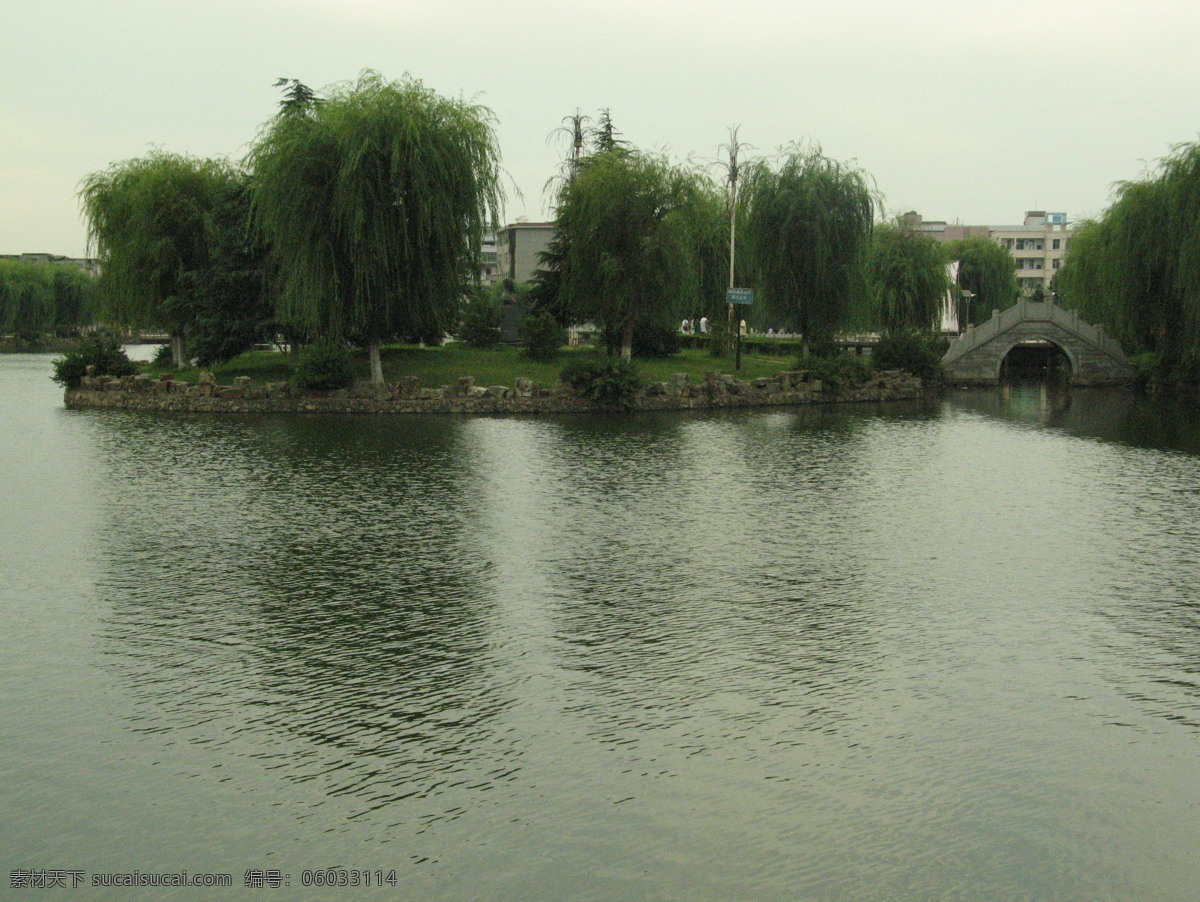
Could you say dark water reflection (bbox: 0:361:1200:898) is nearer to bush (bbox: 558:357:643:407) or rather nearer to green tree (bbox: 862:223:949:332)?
bush (bbox: 558:357:643:407)

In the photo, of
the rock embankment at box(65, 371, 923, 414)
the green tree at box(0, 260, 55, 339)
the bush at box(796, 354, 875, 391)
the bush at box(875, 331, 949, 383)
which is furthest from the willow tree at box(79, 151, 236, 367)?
the green tree at box(0, 260, 55, 339)

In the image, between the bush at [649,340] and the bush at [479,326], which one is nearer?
the bush at [649,340]

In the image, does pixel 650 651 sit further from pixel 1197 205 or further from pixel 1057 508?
pixel 1197 205

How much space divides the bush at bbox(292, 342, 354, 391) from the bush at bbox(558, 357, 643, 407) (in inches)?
278

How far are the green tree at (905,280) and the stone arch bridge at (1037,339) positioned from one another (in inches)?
313

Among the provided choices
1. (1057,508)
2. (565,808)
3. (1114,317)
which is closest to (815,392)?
(1114,317)

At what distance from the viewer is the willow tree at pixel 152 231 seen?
4416 cm

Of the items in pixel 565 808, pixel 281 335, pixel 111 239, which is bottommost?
pixel 565 808

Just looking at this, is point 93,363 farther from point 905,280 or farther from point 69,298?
point 69,298

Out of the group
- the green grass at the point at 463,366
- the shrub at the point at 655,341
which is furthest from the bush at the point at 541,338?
the shrub at the point at 655,341

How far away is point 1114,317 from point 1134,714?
4846cm

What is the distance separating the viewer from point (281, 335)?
43938mm

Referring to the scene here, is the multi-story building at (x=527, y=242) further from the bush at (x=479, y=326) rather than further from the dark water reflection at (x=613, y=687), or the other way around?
the dark water reflection at (x=613, y=687)

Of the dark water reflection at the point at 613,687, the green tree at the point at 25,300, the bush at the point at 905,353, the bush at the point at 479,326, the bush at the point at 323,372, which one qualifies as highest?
the green tree at the point at 25,300
